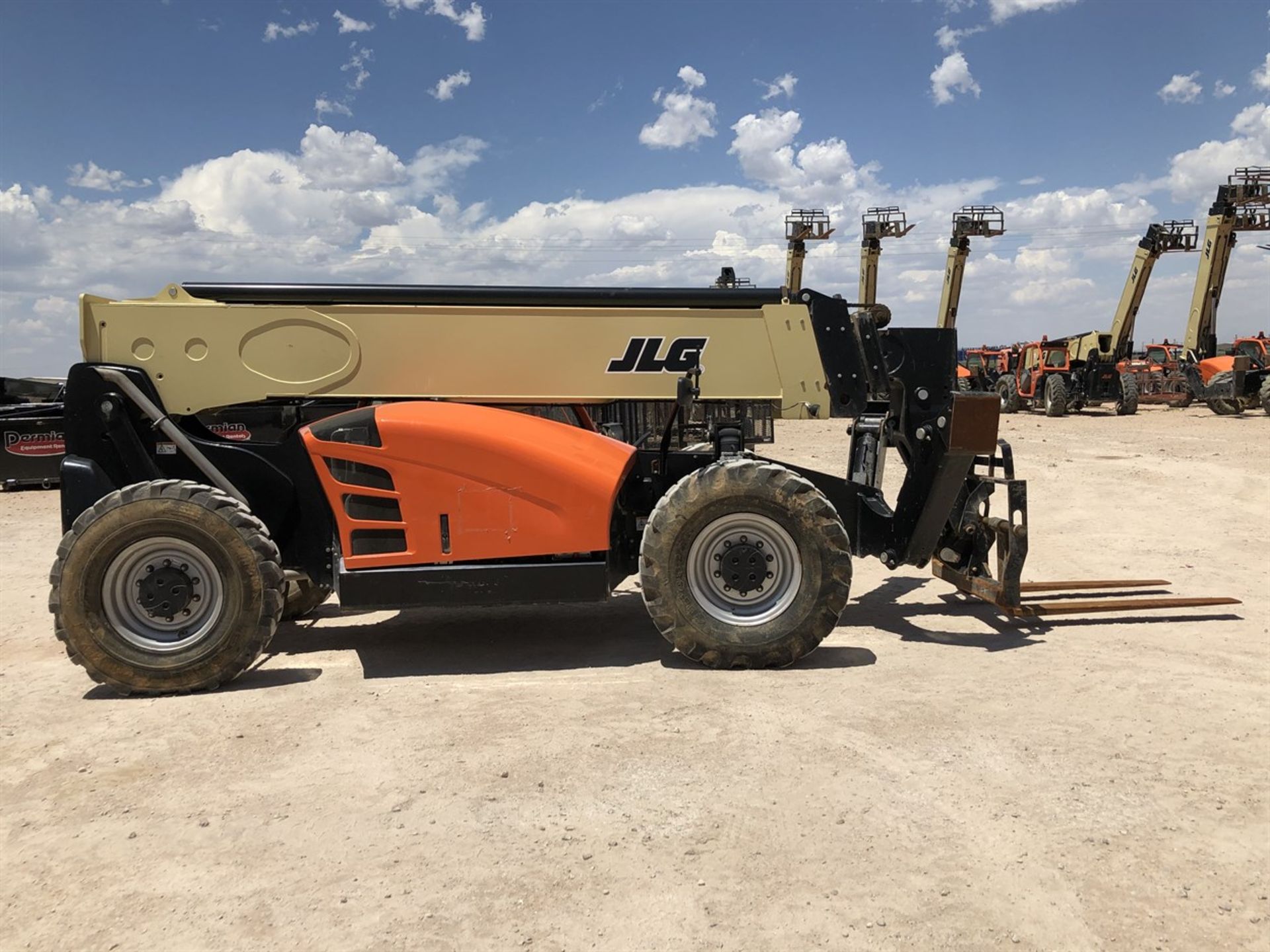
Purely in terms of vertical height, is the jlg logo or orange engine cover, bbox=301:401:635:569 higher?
the jlg logo

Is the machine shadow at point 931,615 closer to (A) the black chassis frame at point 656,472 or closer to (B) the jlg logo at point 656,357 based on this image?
(A) the black chassis frame at point 656,472

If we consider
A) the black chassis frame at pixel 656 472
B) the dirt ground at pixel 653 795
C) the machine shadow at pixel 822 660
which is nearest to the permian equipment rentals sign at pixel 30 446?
the dirt ground at pixel 653 795

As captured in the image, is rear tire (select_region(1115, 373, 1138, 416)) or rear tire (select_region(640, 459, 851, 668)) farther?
rear tire (select_region(1115, 373, 1138, 416))

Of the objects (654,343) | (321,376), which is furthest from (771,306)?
(321,376)

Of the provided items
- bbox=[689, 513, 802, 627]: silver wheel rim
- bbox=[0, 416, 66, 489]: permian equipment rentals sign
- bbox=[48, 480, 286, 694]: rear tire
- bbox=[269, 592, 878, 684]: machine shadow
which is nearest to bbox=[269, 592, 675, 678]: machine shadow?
bbox=[269, 592, 878, 684]: machine shadow

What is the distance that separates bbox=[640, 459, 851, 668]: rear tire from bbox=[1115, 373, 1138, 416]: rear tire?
94.8 ft

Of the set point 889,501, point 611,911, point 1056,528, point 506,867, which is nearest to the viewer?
point 611,911

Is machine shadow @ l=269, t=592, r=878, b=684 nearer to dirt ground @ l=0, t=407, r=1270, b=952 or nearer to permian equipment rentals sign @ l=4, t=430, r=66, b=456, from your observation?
dirt ground @ l=0, t=407, r=1270, b=952

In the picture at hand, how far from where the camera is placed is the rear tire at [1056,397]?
31.5 metres

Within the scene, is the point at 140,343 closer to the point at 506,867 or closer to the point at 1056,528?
the point at 506,867

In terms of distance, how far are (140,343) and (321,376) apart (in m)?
1.17

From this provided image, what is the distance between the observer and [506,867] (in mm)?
3584

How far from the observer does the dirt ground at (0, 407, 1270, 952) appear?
3.25 metres

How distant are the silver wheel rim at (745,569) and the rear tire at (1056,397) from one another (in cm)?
2856
